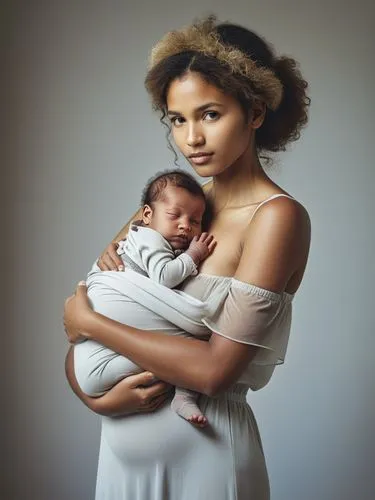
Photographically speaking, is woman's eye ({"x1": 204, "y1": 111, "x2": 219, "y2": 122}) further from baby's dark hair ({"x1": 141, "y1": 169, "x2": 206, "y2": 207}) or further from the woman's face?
baby's dark hair ({"x1": 141, "y1": 169, "x2": 206, "y2": 207})

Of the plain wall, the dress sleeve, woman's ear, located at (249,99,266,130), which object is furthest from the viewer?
the plain wall

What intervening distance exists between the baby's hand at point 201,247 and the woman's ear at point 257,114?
9.0 inches

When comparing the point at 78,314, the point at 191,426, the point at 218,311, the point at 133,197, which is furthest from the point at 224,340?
the point at 133,197

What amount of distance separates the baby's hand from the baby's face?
0.9 inches

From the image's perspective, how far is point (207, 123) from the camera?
4.81 ft

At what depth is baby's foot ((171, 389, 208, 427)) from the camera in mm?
1438

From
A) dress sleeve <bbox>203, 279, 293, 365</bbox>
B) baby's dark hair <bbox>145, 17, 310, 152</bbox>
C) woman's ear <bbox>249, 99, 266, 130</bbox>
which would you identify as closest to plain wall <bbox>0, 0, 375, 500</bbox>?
baby's dark hair <bbox>145, 17, 310, 152</bbox>

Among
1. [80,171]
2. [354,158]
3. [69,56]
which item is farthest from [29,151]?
[354,158]

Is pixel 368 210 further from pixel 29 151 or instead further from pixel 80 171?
pixel 29 151

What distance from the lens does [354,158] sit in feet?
8.01

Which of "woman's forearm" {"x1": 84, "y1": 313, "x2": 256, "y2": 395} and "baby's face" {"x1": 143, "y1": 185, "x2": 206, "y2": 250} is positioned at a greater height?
"baby's face" {"x1": 143, "y1": 185, "x2": 206, "y2": 250}

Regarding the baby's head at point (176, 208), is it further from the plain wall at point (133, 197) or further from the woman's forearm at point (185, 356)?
the plain wall at point (133, 197)

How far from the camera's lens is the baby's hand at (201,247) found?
1.48 m

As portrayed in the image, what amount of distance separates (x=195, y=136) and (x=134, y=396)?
48 centimetres
